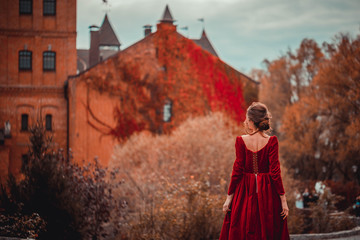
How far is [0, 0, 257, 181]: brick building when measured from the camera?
105 feet

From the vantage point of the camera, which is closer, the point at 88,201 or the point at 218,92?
the point at 88,201

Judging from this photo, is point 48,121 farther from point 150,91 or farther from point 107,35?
point 107,35

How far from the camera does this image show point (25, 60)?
32.4 metres

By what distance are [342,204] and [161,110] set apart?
12.2 metres

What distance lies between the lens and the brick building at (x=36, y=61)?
32.0 meters

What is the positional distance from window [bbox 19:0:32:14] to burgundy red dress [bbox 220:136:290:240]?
90.8ft

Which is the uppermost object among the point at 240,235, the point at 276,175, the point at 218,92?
the point at 218,92

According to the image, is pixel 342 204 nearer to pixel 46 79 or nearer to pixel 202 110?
pixel 202 110

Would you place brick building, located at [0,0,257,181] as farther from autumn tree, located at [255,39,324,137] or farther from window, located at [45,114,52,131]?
autumn tree, located at [255,39,324,137]

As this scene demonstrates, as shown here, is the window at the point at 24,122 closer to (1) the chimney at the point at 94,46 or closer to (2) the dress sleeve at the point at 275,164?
(1) the chimney at the point at 94,46

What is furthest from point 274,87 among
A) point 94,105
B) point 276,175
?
point 276,175

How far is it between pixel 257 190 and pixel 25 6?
92.5 feet

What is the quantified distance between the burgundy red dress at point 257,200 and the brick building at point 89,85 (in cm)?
2456

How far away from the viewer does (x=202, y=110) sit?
33.4m
